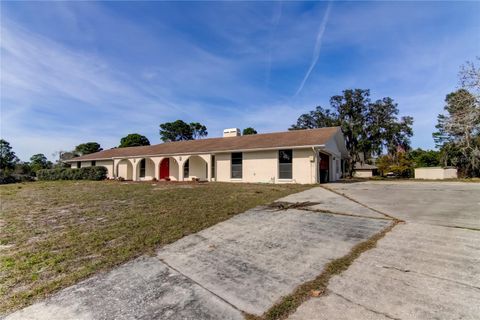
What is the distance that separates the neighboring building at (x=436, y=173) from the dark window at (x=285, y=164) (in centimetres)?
1835

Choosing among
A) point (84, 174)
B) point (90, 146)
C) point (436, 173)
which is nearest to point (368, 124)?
point (436, 173)

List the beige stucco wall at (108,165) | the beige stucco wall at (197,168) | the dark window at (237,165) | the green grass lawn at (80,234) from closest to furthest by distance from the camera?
the green grass lawn at (80,234) → the dark window at (237,165) → the beige stucco wall at (197,168) → the beige stucco wall at (108,165)

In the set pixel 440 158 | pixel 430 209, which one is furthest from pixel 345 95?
pixel 430 209

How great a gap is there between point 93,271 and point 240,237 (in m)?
2.71

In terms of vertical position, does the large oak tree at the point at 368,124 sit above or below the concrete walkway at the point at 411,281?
above

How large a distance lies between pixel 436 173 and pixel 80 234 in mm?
30830

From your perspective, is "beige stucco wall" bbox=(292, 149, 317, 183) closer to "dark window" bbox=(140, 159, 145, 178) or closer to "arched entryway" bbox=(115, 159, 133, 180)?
"dark window" bbox=(140, 159, 145, 178)

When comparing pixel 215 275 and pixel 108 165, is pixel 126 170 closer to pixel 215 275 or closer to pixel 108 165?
pixel 108 165

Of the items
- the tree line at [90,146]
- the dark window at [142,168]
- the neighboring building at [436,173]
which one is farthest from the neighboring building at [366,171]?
the dark window at [142,168]

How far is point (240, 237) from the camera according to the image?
5.50 metres

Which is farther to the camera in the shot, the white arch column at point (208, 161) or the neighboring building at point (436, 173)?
the neighboring building at point (436, 173)

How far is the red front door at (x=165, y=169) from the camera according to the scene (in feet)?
78.5

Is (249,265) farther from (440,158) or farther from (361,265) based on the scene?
(440,158)

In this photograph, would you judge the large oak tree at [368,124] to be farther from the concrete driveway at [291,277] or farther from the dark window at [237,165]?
the concrete driveway at [291,277]
